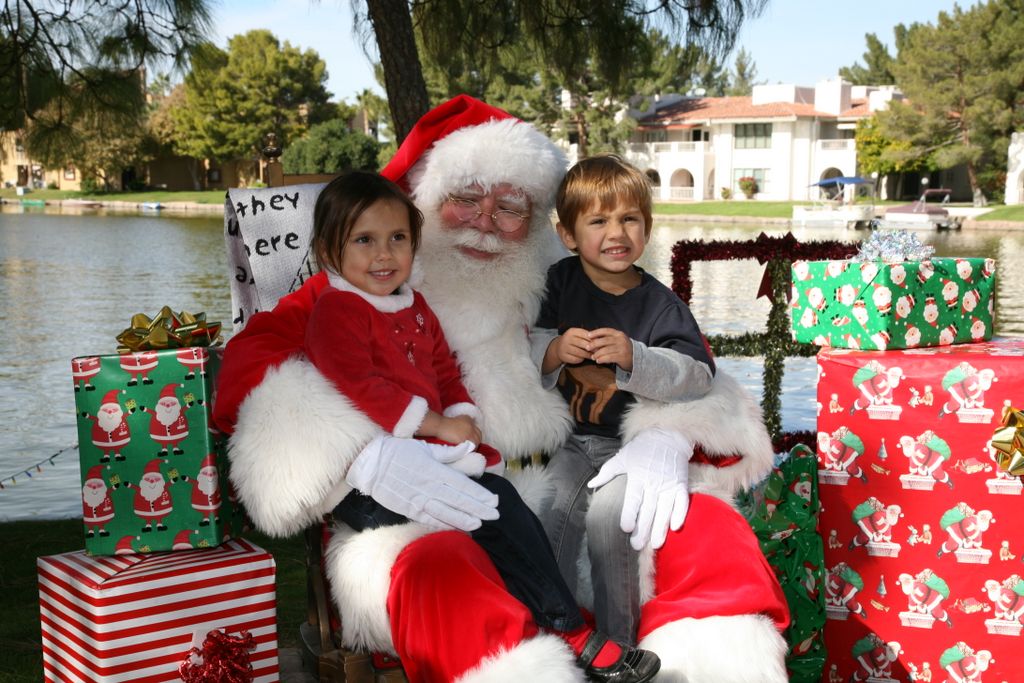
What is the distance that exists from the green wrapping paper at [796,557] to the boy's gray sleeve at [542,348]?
0.62m

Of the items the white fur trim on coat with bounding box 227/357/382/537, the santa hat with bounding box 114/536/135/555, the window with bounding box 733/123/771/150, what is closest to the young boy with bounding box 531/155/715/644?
the white fur trim on coat with bounding box 227/357/382/537

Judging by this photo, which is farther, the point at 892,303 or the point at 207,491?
the point at 892,303

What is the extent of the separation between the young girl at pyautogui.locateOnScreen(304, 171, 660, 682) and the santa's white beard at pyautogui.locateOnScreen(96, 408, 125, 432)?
1.47 ft

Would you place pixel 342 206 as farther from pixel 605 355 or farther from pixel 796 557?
pixel 796 557

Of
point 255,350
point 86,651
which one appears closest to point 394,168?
point 255,350

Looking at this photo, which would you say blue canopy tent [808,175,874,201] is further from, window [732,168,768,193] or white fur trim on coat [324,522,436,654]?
white fur trim on coat [324,522,436,654]

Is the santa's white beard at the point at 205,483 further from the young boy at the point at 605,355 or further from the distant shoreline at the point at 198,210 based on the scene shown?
the distant shoreline at the point at 198,210

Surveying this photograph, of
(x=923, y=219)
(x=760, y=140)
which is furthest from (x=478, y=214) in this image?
(x=760, y=140)

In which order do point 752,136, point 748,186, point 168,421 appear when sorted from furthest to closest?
point 752,136 < point 748,186 < point 168,421

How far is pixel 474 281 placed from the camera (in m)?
2.70

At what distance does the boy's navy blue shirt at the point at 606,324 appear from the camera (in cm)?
258

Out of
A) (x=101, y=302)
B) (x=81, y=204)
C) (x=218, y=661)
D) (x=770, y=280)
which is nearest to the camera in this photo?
(x=218, y=661)

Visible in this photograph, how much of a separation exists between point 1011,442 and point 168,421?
205cm

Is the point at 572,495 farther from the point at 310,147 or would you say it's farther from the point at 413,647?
the point at 310,147
